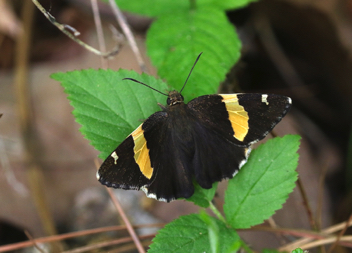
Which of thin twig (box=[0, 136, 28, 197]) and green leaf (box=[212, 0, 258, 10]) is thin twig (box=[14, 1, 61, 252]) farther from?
green leaf (box=[212, 0, 258, 10])

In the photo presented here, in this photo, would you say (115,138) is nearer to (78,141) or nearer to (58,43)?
(78,141)

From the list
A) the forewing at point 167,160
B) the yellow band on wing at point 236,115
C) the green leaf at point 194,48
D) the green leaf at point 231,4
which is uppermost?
the green leaf at point 231,4

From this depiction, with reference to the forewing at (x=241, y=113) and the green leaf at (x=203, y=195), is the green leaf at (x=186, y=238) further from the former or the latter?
the forewing at (x=241, y=113)

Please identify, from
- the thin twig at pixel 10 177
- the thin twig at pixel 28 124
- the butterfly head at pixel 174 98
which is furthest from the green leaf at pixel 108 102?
the thin twig at pixel 10 177

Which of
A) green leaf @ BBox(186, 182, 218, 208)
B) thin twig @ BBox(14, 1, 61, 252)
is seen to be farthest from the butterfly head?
thin twig @ BBox(14, 1, 61, 252)

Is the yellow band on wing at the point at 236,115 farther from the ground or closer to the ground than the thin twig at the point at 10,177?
farther from the ground

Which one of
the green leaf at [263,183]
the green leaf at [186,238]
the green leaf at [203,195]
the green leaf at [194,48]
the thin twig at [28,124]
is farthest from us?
the thin twig at [28,124]

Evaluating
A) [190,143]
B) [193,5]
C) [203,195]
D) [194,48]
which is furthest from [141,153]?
[193,5]
